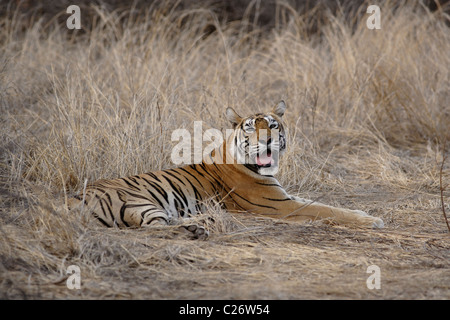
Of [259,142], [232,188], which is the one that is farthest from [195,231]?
[259,142]

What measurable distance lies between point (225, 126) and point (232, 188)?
4.07 ft

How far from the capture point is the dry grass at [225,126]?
3197 mm

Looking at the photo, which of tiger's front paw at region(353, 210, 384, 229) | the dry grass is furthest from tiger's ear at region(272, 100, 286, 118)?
tiger's front paw at region(353, 210, 384, 229)

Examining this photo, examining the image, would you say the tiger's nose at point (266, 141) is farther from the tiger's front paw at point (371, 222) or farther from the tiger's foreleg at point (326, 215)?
the tiger's front paw at point (371, 222)

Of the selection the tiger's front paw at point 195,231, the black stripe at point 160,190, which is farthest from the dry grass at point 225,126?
the black stripe at point 160,190

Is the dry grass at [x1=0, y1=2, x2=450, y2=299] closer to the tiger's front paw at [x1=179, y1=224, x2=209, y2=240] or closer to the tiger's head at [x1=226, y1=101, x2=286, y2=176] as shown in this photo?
the tiger's front paw at [x1=179, y1=224, x2=209, y2=240]

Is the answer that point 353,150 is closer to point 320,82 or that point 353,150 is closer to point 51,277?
point 320,82

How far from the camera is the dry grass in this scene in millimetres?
3197

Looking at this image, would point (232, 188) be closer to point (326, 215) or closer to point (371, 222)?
point (326, 215)

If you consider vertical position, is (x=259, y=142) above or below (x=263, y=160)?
above

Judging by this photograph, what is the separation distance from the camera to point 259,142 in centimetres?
451

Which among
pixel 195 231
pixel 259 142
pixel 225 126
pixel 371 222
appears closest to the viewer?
pixel 195 231

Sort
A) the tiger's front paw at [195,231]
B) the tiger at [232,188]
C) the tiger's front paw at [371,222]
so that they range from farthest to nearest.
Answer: the tiger's front paw at [371,222], the tiger at [232,188], the tiger's front paw at [195,231]

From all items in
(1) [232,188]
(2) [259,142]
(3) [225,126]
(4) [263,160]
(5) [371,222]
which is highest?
(3) [225,126]
